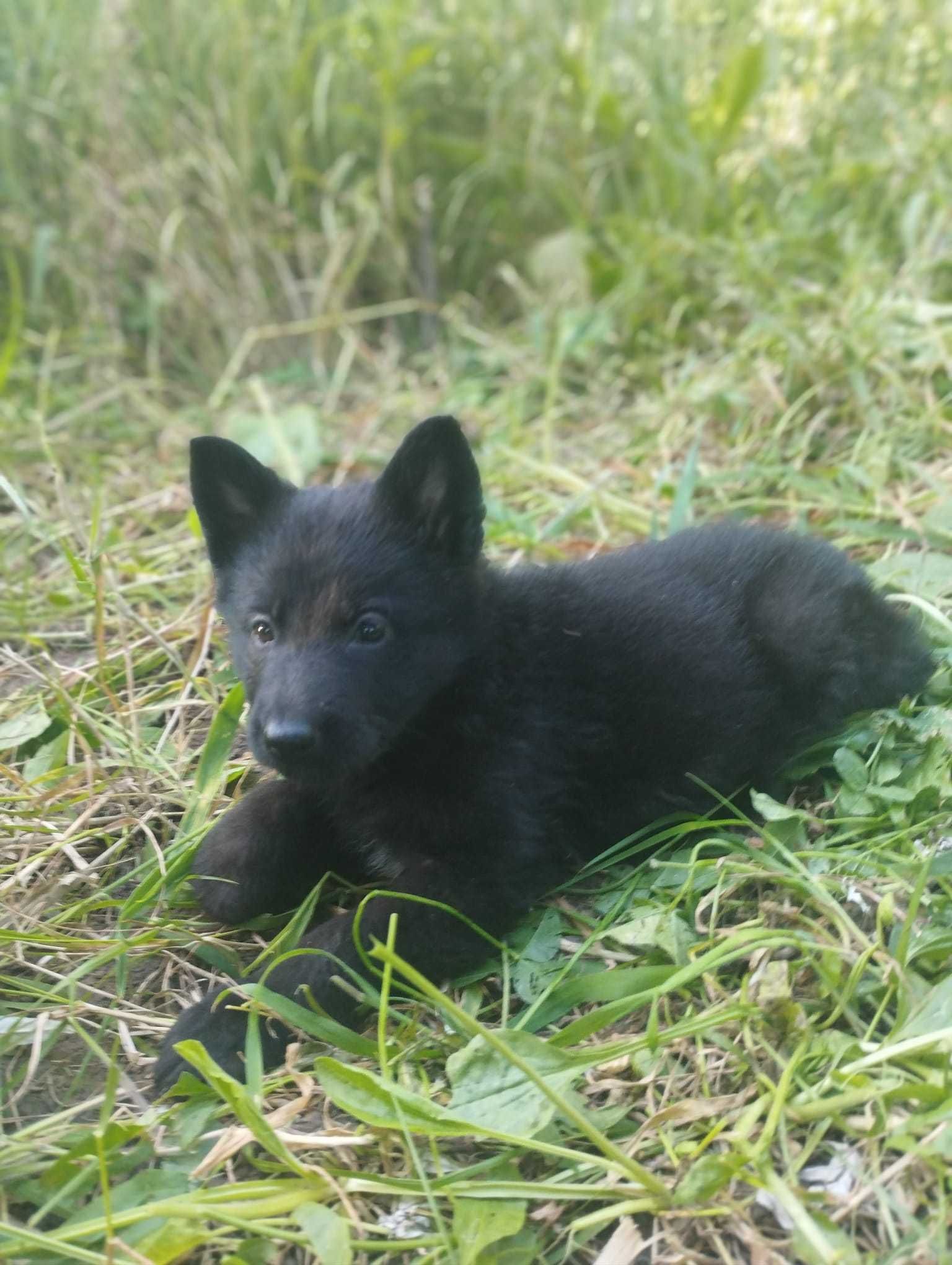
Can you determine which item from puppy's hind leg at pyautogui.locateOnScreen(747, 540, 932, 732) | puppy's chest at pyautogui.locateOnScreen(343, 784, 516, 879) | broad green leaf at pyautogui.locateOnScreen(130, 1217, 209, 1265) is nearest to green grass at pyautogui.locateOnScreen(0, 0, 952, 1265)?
broad green leaf at pyautogui.locateOnScreen(130, 1217, 209, 1265)

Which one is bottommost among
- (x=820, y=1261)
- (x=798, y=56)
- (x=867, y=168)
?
(x=820, y=1261)

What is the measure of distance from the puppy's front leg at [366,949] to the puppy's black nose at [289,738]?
0.36 meters

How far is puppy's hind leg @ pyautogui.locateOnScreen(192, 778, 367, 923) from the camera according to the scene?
8.23 feet

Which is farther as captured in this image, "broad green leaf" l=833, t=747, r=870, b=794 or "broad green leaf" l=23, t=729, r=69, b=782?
"broad green leaf" l=23, t=729, r=69, b=782

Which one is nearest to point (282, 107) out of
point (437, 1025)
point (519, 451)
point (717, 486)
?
point (519, 451)

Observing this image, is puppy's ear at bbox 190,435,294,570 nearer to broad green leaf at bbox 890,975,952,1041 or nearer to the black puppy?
the black puppy

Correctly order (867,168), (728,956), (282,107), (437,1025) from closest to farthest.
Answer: (728,956) → (437,1025) → (867,168) → (282,107)

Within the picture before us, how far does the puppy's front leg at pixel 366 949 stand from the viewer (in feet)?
7.14

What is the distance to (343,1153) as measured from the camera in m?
1.96

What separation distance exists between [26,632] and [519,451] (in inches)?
81.2

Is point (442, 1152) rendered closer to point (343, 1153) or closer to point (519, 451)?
point (343, 1153)

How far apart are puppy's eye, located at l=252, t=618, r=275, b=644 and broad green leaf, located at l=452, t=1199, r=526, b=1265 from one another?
120 centimetres

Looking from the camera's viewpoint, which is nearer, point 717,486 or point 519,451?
point 717,486

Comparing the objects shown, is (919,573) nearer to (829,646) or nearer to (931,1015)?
(829,646)
